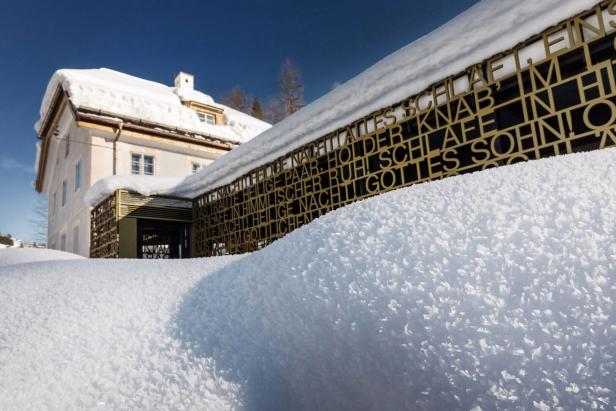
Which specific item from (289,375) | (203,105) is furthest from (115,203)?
(203,105)

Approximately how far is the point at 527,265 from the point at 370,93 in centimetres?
430

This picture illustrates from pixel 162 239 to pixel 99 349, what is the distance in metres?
13.2

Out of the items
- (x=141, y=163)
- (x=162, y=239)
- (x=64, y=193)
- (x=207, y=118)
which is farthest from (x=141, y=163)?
(x=207, y=118)

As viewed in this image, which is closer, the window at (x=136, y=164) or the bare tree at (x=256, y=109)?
the window at (x=136, y=164)

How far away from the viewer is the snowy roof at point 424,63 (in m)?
3.34

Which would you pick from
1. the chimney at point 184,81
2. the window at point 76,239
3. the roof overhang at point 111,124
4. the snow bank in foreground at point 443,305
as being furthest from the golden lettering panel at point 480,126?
the chimney at point 184,81

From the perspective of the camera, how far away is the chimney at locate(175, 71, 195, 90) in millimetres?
19750

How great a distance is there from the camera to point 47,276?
40.9 inches

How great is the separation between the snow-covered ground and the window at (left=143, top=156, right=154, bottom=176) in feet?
45.9

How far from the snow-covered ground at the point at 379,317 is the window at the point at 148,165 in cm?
1398

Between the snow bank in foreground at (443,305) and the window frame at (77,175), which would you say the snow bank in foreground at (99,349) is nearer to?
the snow bank in foreground at (443,305)

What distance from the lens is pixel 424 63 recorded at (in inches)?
159

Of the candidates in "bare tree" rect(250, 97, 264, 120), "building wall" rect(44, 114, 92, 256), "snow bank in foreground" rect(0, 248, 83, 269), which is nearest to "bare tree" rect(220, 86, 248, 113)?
"bare tree" rect(250, 97, 264, 120)

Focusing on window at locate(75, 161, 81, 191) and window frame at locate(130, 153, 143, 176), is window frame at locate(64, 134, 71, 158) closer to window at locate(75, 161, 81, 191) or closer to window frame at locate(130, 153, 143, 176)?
window at locate(75, 161, 81, 191)
